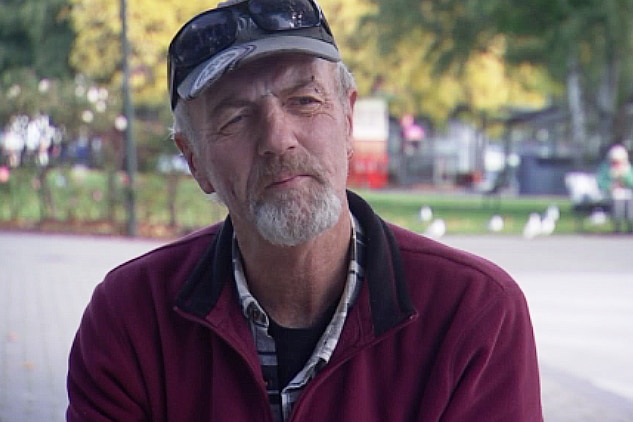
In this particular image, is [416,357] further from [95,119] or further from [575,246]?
[95,119]

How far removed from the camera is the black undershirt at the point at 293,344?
1.98 m

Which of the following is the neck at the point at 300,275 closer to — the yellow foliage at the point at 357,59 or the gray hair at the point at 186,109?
the gray hair at the point at 186,109

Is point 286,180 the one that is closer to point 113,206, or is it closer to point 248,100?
point 248,100

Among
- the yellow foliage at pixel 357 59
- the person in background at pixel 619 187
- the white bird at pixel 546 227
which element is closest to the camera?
the white bird at pixel 546 227

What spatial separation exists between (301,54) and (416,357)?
1.96ft

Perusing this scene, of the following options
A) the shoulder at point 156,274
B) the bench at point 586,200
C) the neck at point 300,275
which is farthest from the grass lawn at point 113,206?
the neck at point 300,275

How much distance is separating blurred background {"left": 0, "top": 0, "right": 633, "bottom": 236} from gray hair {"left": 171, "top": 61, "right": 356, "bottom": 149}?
838 cm

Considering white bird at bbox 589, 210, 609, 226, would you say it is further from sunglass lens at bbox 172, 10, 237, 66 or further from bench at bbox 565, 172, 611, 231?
sunglass lens at bbox 172, 10, 237, 66

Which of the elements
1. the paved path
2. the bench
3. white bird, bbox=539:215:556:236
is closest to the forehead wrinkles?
the paved path

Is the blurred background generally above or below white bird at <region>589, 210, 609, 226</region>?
above

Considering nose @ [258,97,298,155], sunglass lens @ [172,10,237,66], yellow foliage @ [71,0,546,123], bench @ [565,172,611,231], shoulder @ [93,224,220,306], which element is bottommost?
bench @ [565,172,611,231]

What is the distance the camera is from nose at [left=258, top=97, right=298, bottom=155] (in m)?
1.90

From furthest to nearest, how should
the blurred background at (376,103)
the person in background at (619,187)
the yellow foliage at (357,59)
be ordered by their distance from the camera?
the yellow foliage at (357,59) < the person in background at (619,187) < the blurred background at (376,103)

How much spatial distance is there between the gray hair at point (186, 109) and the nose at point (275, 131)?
16 cm
